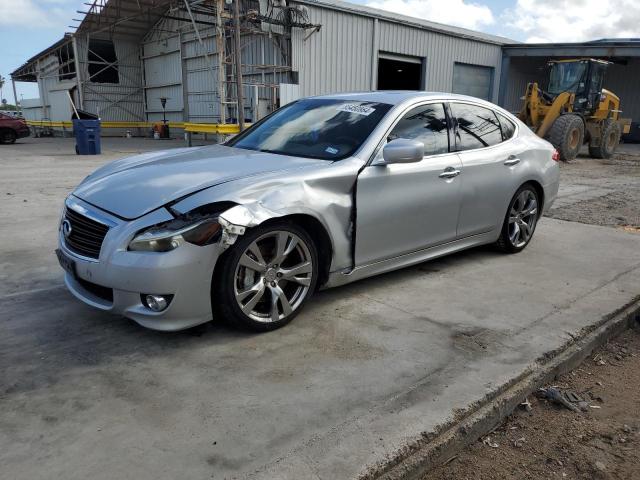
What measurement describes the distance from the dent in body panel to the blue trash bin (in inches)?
585

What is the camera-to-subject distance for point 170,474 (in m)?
2.05

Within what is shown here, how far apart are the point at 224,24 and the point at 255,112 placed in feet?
12.2

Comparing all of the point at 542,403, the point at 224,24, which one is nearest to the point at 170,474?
the point at 542,403

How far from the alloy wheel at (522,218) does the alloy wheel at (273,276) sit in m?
2.56

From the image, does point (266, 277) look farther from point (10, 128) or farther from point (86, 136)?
point (10, 128)

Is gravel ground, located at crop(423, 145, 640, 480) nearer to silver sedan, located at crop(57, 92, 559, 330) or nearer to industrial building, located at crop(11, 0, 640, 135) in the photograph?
silver sedan, located at crop(57, 92, 559, 330)

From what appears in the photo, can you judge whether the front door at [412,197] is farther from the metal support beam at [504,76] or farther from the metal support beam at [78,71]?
the metal support beam at [78,71]

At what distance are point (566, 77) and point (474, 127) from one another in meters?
13.7

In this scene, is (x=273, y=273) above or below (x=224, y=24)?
below

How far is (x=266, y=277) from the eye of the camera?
3225 mm

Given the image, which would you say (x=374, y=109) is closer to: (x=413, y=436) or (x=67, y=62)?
(x=413, y=436)

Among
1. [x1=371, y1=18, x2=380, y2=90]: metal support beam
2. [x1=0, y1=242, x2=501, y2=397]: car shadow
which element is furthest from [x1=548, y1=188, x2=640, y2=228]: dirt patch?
[x1=371, y1=18, x2=380, y2=90]: metal support beam

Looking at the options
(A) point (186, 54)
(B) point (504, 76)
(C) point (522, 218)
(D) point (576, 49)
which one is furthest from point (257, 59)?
(C) point (522, 218)

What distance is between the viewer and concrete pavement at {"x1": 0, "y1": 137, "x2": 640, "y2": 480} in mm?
2176
